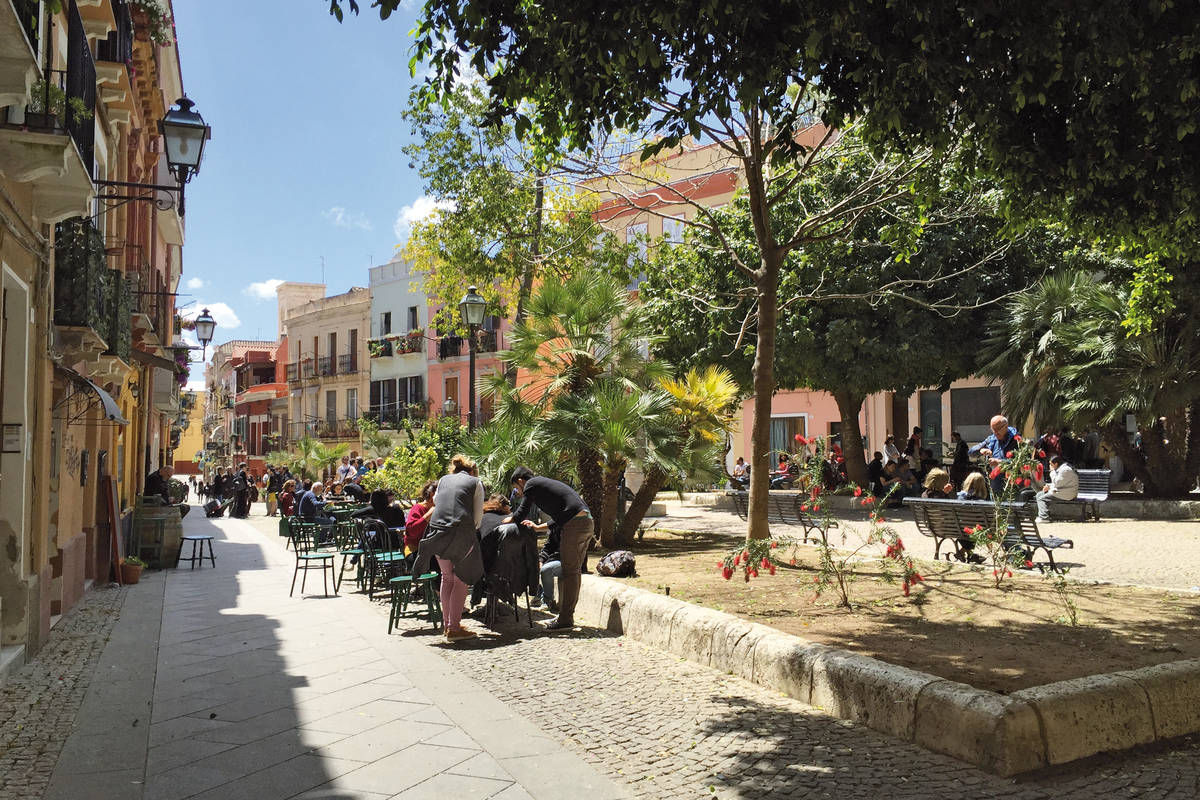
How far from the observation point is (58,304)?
9.50 m

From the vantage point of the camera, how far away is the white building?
1735 inches

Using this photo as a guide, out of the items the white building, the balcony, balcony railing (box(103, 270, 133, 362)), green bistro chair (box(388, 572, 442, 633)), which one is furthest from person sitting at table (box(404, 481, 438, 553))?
the white building

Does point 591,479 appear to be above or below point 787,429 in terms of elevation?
below

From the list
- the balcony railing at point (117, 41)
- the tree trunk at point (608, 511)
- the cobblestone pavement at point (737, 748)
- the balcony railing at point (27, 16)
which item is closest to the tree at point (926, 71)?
the balcony railing at point (27, 16)

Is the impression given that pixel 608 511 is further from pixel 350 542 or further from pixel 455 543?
pixel 455 543

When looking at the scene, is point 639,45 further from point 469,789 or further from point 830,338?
point 830,338

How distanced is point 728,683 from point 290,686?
9.86 ft

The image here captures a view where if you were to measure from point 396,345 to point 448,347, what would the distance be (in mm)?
4286

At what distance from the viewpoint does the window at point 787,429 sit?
32406mm

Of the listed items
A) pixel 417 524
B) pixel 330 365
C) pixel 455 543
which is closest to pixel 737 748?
pixel 455 543

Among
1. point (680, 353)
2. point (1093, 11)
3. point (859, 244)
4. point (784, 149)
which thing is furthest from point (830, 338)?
point (1093, 11)

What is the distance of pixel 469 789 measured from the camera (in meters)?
4.53

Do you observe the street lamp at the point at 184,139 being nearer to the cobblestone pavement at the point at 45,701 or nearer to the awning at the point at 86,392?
the awning at the point at 86,392

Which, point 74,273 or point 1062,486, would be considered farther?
point 1062,486
